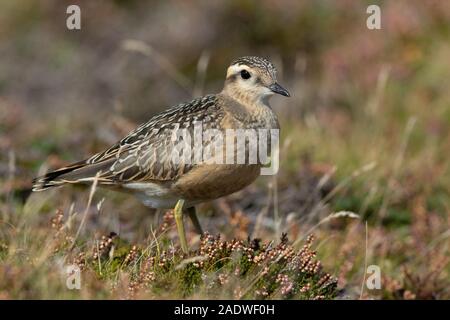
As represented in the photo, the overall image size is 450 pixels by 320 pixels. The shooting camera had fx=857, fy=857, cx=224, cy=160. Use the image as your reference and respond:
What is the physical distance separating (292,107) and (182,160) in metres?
7.22

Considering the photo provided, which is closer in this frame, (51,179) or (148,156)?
(148,156)

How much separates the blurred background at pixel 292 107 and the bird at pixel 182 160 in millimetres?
647

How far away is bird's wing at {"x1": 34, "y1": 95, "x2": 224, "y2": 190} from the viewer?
7621 mm

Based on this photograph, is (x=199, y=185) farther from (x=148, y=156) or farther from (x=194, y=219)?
(x=194, y=219)

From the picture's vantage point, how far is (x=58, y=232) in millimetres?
6781

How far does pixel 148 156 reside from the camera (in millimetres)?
7715

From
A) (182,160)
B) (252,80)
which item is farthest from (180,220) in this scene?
(252,80)

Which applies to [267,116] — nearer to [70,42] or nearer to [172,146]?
[172,146]

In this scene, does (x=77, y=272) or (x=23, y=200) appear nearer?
(x=77, y=272)

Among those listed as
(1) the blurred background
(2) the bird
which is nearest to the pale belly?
(2) the bird

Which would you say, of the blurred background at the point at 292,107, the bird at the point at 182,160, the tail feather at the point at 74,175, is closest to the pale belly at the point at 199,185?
the bird at the point at 182,160

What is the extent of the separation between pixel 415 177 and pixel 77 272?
6.29 m

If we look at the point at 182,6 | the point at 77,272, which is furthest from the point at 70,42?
the point at 77,272

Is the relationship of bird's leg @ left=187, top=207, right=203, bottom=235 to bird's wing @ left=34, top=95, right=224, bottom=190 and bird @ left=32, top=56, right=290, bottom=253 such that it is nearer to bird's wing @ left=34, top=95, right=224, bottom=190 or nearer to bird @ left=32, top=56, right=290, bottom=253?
bird @ left=32, top=56, right=290, bottom=253
